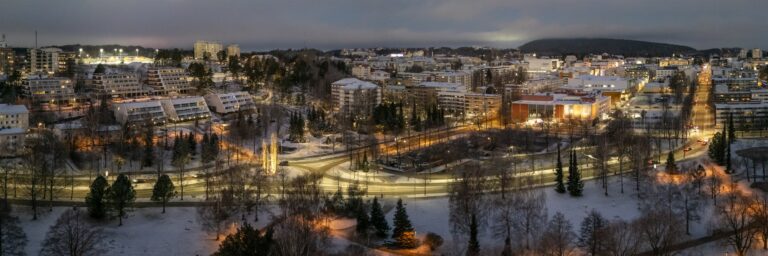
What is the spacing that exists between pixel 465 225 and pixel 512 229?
1058 millimetres

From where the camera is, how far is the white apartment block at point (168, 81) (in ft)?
124

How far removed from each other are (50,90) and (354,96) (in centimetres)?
1532

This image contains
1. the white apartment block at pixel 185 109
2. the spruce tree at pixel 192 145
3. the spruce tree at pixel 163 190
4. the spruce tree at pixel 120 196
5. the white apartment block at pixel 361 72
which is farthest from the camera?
the white apartment block at pixel 361 72

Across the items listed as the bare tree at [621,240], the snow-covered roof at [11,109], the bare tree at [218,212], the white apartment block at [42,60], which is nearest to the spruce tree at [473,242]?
the bare tree at [621,240]

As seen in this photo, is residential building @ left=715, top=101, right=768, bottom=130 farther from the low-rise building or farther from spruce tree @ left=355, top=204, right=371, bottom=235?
spruce tree @ left=355, top=204, right=371, bottom=235

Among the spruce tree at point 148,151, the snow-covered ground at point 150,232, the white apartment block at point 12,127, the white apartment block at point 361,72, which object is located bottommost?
the snow-covered ground at point 150,232

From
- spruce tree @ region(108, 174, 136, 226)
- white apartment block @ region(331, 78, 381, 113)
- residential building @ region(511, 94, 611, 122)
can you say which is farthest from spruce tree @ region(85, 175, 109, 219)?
residential building @ region(511, 94, 611, 122)

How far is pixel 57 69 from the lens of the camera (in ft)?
146

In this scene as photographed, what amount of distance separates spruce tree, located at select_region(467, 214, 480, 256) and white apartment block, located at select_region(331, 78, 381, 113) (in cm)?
2111

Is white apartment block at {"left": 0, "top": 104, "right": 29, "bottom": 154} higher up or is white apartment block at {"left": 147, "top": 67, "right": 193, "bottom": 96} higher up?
white apartment block at {"left": 147, "top": 67, "right": 193, "bottom": 96}

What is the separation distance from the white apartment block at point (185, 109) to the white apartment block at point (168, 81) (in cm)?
544

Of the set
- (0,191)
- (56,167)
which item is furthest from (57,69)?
(0,191)

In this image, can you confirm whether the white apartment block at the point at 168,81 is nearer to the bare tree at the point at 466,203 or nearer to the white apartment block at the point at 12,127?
the white apartment block at the point at 12,127

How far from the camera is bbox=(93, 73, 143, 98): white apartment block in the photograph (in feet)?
116
